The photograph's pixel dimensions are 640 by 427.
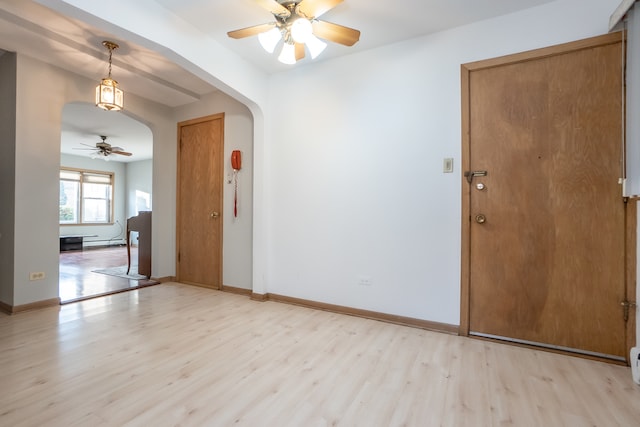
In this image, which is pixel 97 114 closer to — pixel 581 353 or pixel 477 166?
pixel 477 166

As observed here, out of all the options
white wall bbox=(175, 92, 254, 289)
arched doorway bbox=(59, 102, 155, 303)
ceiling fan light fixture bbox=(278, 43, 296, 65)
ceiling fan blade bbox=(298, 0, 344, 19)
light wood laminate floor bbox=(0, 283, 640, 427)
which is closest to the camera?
light wood laminate floor bbox=(0, 283, 640, 427)

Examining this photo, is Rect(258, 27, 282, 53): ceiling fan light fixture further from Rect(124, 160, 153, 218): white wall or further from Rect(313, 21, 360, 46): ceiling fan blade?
Rect(124, 160, 153, 218): white wall

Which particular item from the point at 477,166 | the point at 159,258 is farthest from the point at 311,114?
the point at 159,258

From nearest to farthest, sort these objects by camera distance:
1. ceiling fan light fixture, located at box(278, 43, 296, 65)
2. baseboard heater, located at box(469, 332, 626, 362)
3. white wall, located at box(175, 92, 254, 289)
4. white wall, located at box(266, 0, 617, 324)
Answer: baseboard heater, located at box(469, 332, 626, 362) → ceiling fan light fixture, located at box(278, 43, 296, 65) → white wall, located at box(266, 0, 617, 324) → white wall, located at box(175, 92, 254, 289)

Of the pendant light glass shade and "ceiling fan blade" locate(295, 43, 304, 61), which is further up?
"ceiling fan blade" locate(295, 43, 304, 61)

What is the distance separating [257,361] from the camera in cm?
200

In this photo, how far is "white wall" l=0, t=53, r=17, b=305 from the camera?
2.90 m

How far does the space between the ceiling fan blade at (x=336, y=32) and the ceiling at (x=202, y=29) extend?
0.25m

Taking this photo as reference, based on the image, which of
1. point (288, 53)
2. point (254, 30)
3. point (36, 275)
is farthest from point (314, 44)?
point (36, 275)

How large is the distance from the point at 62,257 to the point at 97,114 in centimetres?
369

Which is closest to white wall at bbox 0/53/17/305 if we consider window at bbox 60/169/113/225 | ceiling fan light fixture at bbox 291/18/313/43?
ceiling fan light fixture at bbox 291/18/313/43

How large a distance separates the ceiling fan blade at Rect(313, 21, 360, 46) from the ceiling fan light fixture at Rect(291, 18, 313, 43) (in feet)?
0.53

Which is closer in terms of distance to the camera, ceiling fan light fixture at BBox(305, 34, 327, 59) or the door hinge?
the door hinge

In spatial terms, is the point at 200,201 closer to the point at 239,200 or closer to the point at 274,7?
the point at 239,200
